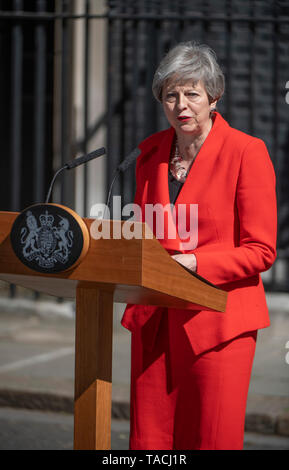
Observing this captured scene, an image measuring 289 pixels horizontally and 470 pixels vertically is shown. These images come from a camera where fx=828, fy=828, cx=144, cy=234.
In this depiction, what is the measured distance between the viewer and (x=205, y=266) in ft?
8.38

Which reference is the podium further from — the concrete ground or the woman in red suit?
the concrete ground

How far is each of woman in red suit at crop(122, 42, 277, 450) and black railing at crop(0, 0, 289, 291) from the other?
13.6 feet

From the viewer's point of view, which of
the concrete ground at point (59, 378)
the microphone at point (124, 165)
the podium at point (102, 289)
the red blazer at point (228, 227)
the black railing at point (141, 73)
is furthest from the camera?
the black railing at point (141, 73)

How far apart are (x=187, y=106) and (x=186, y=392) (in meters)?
0.92

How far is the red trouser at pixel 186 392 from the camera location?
2629 millimetres

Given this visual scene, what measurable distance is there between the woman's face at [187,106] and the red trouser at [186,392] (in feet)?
→ 2.08

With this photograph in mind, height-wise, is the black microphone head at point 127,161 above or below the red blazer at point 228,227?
above

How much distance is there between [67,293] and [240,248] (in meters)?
0.56

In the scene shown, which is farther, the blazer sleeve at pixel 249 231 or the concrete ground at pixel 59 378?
the concrete ground at pixel 59 378

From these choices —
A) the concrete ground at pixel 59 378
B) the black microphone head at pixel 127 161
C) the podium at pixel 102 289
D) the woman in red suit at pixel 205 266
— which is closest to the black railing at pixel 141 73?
the concrete ground at pixel 59 378

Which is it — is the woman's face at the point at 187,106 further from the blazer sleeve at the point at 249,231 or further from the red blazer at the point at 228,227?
the blazer sleeve at the point at 249,231

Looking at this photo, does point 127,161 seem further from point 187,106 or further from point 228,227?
point 228,227

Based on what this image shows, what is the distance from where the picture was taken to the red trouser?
2629 mm
